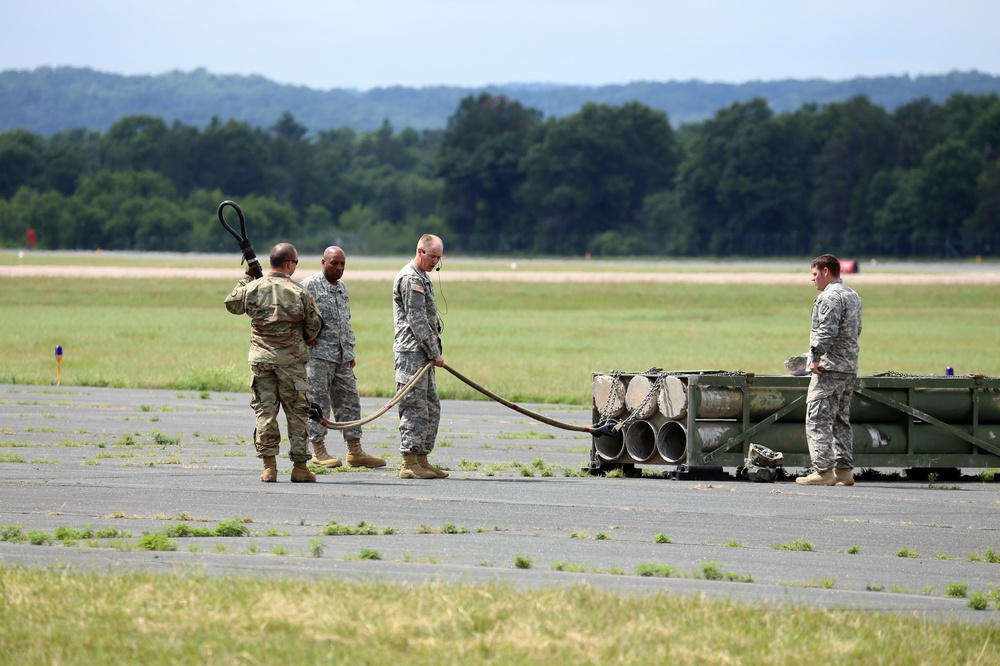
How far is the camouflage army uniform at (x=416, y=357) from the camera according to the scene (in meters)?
14.2

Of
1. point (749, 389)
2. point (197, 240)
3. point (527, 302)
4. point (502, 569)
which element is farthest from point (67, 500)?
point (197, 240)

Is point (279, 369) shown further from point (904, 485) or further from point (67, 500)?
point (904, 485)

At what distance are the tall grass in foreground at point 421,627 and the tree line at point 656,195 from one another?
10728 centimetres

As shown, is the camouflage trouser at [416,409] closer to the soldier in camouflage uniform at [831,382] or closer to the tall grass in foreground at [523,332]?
the soldier in camouflage uniform at [831,382]

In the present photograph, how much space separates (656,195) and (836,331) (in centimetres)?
12736

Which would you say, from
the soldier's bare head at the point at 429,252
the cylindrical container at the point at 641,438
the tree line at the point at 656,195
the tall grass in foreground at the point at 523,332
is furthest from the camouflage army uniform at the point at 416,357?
the tree line at the point at 656,195

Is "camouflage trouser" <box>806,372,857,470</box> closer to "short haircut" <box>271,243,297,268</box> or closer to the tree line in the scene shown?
"short haircut" <box>271,243,297,268</box>

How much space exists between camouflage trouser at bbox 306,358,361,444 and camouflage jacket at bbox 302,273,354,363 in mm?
94

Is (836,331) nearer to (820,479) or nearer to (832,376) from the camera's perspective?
(832,376)

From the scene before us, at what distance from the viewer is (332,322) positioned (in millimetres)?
15125

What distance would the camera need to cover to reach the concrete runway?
9180 millimetres

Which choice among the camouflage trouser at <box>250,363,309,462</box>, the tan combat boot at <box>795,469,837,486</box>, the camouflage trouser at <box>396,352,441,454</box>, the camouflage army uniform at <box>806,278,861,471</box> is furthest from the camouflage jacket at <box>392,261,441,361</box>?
the tan combat boot at <box>795,469,837,486</box>

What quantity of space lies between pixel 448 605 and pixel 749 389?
26.3 feet

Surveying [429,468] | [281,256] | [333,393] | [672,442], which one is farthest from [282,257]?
[672,442]
